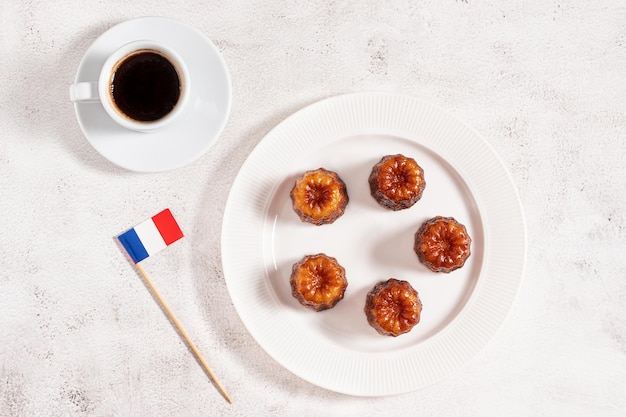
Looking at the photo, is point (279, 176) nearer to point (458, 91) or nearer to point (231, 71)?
point (231, 71)

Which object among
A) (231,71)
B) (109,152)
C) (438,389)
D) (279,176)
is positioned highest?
(231,71)

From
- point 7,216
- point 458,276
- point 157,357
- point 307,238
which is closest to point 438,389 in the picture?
point 458,276

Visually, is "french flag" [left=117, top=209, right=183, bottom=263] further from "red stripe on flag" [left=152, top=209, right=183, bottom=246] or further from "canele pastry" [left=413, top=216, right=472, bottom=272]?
Result: "canele pastry" [left=413, top=216, right=472, bottom=272]

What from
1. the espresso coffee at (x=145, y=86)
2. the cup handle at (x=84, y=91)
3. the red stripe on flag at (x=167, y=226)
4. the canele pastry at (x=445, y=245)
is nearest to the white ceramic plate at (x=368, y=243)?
the canele pastry at (x=445, y=245)

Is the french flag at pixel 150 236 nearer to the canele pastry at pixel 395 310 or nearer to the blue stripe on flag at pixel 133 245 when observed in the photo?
the blue stripe on flag at pixel 133 245

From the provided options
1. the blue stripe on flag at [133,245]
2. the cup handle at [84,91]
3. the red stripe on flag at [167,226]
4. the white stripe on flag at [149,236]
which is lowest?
the blue stripe on flag at [133,245]

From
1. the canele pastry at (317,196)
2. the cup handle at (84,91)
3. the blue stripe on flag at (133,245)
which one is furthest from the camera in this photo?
the blue stripe on flag at (133,245)
